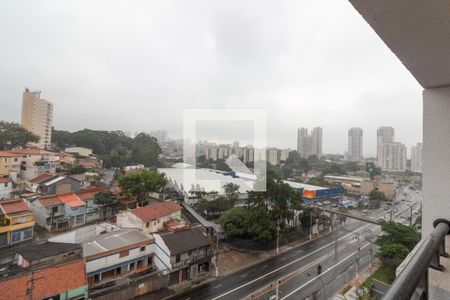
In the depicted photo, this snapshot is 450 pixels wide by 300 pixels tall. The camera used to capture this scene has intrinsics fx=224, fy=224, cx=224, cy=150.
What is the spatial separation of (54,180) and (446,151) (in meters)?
15.3

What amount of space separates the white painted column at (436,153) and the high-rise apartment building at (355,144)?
36.8m

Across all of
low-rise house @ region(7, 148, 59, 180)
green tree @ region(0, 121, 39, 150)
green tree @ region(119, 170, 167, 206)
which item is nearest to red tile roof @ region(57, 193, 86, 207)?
green tree @ region(119, 170, 167, 206)

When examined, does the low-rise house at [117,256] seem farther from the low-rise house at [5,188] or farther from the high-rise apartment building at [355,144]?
the high-rise apartment building at [355,144]

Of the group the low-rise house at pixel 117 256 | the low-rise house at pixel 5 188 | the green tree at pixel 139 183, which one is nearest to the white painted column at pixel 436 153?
the low-rise house at pixel 117 256

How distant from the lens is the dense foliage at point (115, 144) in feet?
69.6

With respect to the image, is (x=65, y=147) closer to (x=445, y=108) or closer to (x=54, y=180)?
(x=54, y=180)

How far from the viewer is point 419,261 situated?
423mm

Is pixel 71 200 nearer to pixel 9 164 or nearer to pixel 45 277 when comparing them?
pixel 45 277

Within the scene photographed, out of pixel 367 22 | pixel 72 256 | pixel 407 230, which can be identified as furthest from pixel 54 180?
pixel 407 230

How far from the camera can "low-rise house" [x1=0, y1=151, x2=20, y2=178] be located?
13000 millimetres

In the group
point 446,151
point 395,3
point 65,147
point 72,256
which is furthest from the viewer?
point 65,147

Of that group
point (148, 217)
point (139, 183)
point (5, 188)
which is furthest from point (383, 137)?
point (5, 188)

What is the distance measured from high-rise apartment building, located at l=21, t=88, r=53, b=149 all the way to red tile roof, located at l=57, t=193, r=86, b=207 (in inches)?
773

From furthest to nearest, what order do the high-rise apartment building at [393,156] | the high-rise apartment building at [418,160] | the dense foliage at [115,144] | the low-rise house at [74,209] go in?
the high-rise apartment building at [393,156] → the dense foliage at [115,144] → the low-rise house at [74,209] → the high-rise apartment building at [418,160]
